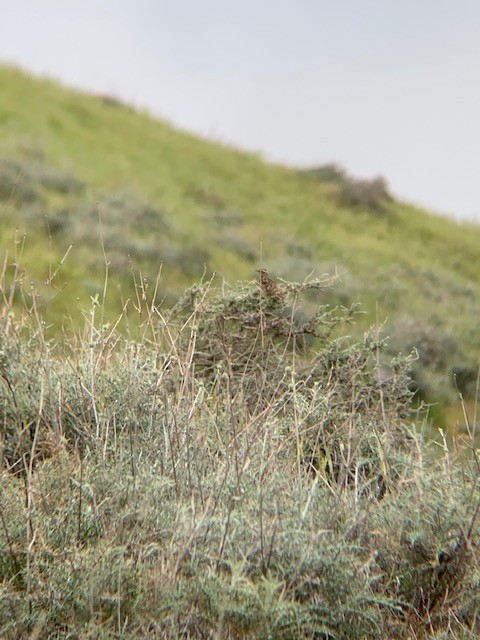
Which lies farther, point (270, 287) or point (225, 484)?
point (270, 287)

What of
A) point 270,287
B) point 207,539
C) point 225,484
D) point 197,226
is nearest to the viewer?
point 207,539

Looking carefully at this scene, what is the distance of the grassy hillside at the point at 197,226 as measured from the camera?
11672 mm

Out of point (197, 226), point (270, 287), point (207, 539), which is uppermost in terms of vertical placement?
point (270, 287)

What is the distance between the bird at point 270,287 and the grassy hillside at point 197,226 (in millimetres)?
3970

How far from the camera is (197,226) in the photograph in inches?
634

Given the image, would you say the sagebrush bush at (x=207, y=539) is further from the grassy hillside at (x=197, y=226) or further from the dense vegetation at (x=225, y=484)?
the grassy hillside at (x=197, y=226)

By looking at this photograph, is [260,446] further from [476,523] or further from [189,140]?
[189,140]

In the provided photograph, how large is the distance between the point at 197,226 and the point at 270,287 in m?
11.3

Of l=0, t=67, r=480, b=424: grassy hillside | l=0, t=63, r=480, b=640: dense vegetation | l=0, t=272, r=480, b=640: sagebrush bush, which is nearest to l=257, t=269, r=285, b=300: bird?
l=0, t=63, r=480, b=640: dense vegetation

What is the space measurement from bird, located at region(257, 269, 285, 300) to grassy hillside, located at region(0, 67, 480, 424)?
397 cm

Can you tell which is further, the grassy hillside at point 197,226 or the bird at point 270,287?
the grassy hillside at point 197,226

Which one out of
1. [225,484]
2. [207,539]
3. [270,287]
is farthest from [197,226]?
[207,539]

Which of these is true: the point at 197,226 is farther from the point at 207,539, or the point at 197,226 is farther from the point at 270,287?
the point at 207,539

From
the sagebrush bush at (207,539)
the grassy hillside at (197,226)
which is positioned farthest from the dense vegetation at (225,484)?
the grassy hillside at (197,226)
